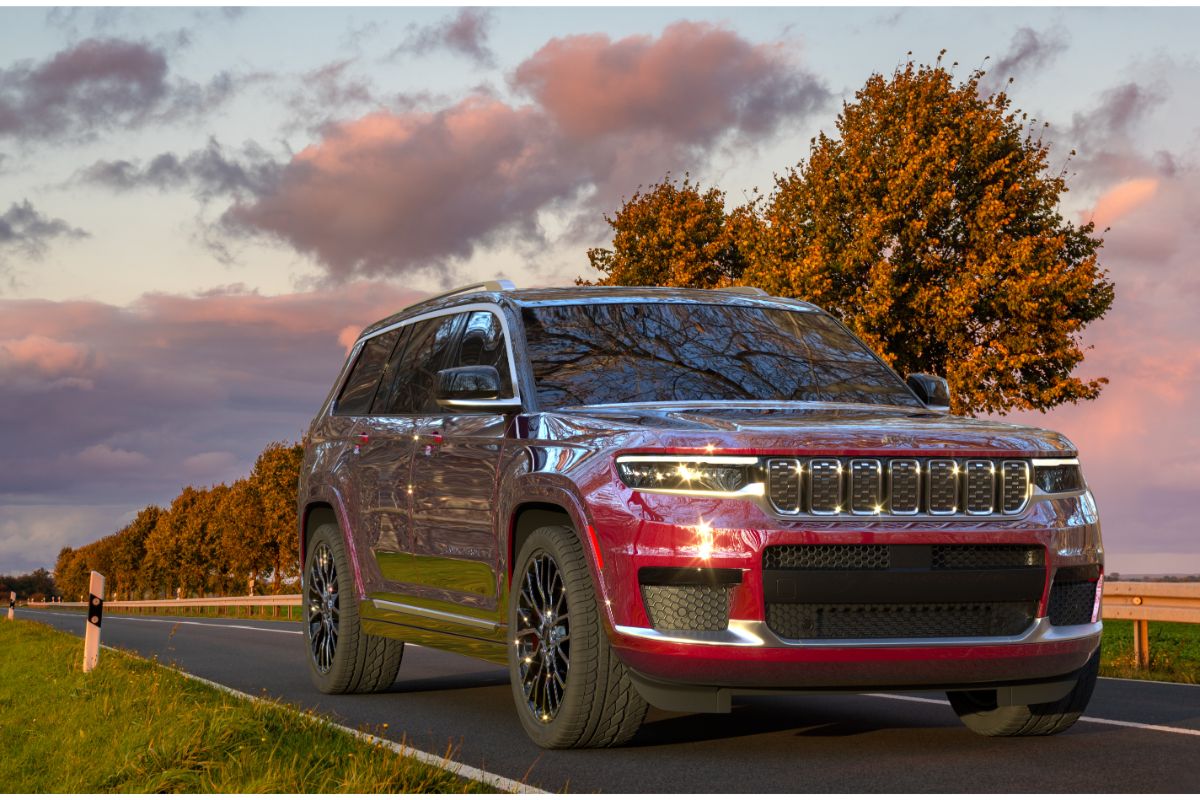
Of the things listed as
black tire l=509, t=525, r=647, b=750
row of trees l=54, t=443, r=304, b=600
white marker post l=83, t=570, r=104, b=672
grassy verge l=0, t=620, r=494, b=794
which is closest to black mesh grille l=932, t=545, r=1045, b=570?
black tire l=509, t=525, r=647, b=750

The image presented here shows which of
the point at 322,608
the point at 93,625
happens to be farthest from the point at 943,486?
the point at 93,625

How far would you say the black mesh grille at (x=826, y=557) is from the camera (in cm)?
597

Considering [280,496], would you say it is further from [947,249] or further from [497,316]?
[497,316]

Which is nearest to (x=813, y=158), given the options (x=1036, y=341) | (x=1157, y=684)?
(x=1036, y=341)

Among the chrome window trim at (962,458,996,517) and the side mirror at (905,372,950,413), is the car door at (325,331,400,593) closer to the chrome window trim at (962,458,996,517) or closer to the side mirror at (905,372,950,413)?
the side mirror at (905,372,950,413)

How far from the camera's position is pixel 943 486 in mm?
6191

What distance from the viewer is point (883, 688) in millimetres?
6078

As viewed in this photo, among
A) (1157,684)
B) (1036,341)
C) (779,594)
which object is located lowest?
(1157,684)

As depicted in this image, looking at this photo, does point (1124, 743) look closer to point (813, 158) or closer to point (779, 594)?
point (779, 594)

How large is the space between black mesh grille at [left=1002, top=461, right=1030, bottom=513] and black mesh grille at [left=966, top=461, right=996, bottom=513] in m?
0.06

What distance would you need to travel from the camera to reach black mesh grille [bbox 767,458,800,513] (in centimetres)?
600

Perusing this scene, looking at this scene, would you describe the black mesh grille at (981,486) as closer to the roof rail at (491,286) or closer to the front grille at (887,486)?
the front grille at (887,486)

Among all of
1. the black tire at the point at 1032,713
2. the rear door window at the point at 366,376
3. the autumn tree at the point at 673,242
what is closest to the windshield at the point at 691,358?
the black tire at the point at 1032,713

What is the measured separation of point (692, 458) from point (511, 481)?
1282 mm
